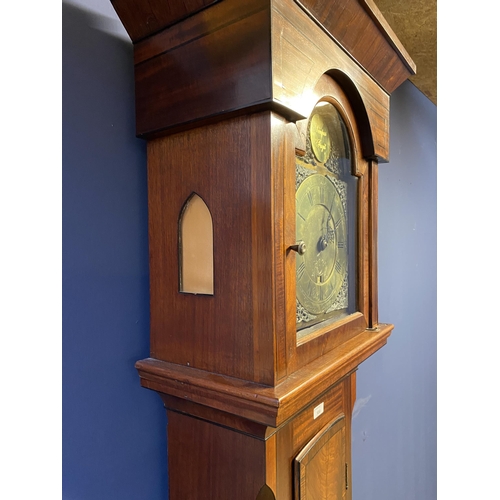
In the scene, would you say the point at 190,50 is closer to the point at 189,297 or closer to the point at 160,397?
the point at 189,297

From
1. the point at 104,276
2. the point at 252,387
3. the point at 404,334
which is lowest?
the point at 404,334

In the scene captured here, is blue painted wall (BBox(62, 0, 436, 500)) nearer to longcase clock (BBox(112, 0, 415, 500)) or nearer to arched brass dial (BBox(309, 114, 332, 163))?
longcase clock (BBox(112, 0, 415, 500))

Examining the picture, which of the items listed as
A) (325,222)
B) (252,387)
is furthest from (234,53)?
(252,387)

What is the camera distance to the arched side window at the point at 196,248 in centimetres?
65

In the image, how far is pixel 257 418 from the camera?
56 centimetres

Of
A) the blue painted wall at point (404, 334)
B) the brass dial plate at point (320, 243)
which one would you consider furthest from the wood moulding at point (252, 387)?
the blue painted wall at point (404, 334)

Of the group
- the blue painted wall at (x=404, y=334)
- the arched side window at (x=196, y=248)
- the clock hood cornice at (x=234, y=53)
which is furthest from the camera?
the blue painted wall at (x=404, y=334)

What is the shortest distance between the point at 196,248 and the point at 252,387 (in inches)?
9.5

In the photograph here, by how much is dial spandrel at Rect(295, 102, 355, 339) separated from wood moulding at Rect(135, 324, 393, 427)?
78 mm

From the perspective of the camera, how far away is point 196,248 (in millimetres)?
662

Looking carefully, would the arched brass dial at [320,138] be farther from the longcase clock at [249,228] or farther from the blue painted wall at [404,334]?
the blue painted wall at [404,334]

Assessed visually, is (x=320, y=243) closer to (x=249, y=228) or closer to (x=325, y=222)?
(x=325, y=222)

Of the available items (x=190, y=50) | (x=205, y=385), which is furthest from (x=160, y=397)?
(x=190, y=50)

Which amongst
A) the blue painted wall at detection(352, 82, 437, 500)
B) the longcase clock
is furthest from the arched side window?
the blue painted wall at detection(352, 82, 437, 500)
